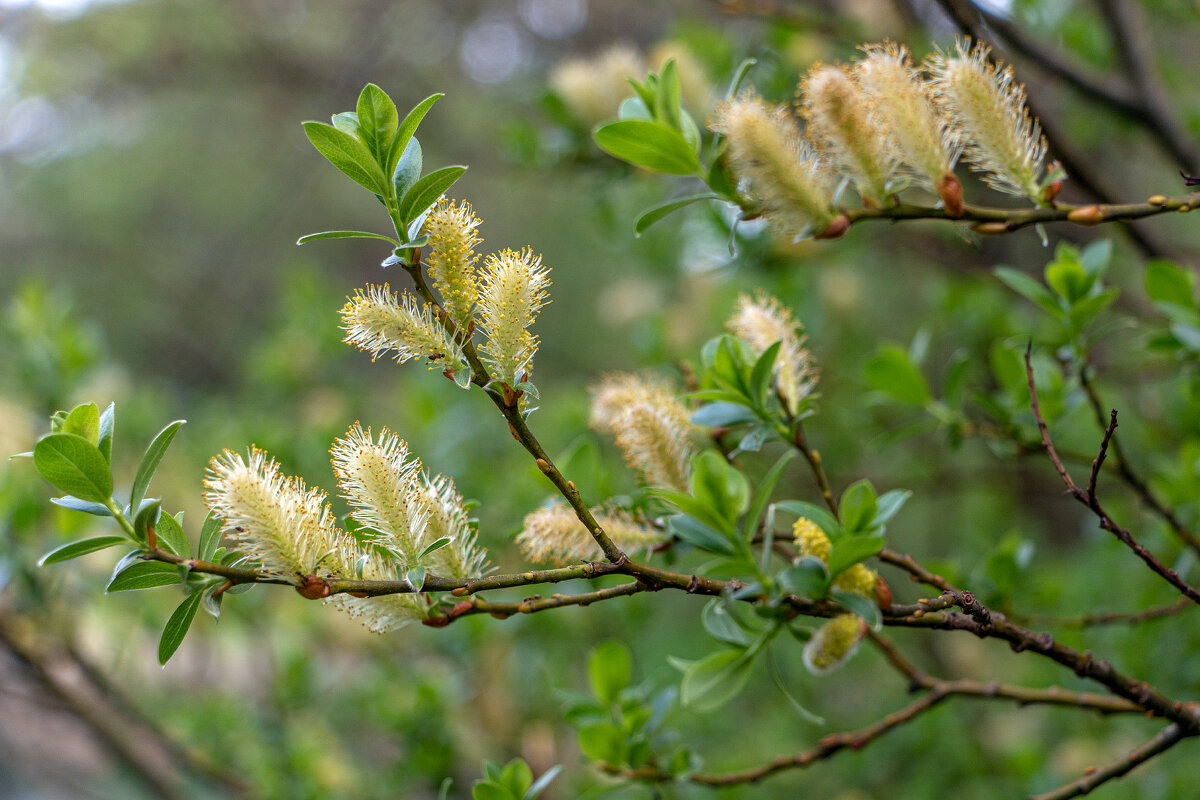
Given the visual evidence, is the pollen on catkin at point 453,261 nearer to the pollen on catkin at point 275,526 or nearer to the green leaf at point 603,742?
the pollen on catkin at point 275,526

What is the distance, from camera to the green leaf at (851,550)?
552mm

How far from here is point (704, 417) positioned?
0.70 m

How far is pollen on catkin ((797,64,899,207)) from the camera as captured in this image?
27.2 inches

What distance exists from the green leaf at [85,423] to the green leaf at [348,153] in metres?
0.23

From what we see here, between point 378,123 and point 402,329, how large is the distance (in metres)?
0.13

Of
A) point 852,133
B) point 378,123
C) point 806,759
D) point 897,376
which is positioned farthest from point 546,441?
point 378,123

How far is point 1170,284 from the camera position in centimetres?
90

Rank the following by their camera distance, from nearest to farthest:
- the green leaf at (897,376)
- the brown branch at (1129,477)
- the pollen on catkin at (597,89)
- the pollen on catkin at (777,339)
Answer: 1. the pollen on catkin at (777,339)
2. the brown branch at (1129,477)
3. the green leaf at (897,376)
4. the pollen on catkin at (597,89)

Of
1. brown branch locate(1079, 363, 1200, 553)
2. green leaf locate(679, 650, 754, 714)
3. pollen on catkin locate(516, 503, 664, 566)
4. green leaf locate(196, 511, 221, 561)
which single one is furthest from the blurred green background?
green leaf locate(196, 511, 221, 561)

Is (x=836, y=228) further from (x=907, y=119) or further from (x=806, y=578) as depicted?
(x=806, y=578)

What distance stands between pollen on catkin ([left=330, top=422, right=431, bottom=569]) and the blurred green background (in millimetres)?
279

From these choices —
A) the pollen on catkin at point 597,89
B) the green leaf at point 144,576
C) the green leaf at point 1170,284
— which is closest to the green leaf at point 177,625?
the green leaf at point 144,576

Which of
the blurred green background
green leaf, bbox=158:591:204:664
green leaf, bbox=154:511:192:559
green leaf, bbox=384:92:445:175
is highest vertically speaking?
green leaf, bbox=384:92:445:175

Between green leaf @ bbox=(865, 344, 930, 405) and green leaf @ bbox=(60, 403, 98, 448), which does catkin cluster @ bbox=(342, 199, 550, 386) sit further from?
green leaf @ bbox=(865, 344, 930, 405)
